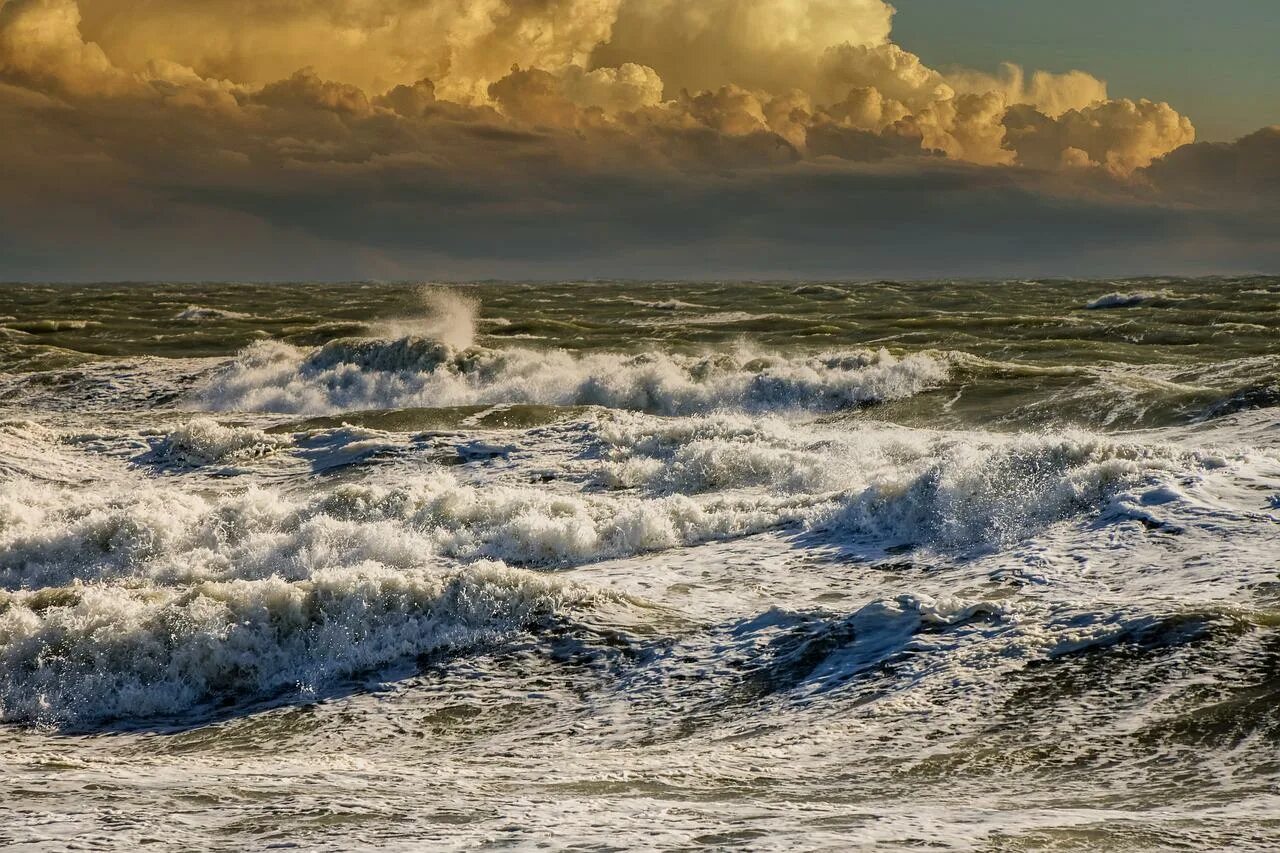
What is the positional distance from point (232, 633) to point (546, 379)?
27554 mm

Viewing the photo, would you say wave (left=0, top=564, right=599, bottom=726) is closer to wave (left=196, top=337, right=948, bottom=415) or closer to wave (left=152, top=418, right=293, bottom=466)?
wave (left=152, top=418, right=293, bottom=466)

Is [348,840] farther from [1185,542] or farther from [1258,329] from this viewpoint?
[1258,329]

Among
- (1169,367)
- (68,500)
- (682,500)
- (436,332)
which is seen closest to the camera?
(682,500)

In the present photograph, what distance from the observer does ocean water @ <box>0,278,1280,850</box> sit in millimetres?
7918

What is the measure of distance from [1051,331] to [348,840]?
49884 millimetres

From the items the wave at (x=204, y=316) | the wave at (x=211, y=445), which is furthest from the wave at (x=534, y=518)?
the wave at (x=204, y=316)

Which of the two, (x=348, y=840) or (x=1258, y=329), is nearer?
(x=348, y=840)

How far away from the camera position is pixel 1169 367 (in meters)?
38.7

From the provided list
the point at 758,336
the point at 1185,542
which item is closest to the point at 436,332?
the point at 758,336

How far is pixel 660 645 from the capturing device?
484 inches

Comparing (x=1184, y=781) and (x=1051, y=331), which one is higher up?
(x=1051, y=331)

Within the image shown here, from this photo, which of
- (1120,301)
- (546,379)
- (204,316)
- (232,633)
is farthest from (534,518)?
(1120,301)

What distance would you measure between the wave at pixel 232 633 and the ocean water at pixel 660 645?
0.04 meters

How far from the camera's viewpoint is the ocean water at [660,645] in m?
7.92
